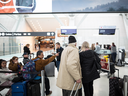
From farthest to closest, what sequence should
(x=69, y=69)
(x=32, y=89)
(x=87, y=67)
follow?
(x=32, y=89)
(x=87, y=67)
(x=69, y=69)

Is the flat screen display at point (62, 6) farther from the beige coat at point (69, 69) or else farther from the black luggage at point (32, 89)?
the black luggage at point (32, 89)

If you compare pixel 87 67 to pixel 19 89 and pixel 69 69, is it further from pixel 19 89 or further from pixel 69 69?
pixel 19 89

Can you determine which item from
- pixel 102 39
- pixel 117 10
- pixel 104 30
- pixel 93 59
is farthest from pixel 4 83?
pixel 102 39

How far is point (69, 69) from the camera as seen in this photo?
2.22 m

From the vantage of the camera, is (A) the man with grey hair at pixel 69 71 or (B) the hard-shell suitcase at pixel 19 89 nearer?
(A) the man with grey hair at pixel 69 71

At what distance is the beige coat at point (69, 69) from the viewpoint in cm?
221

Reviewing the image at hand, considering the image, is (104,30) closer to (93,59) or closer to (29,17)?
(93,59)

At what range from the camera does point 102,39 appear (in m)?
11.8

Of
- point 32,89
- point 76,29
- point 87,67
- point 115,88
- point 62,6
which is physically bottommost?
point 115,88

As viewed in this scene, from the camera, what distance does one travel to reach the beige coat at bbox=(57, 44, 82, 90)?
221cm

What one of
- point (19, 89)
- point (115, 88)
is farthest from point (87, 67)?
point (19, 89)

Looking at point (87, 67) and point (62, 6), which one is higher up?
point (62, 6)

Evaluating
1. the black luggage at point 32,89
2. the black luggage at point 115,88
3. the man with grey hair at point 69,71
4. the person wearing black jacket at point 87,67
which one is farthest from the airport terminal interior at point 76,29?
the man with grey hair at point 69,71

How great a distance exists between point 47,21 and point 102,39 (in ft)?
38.5
